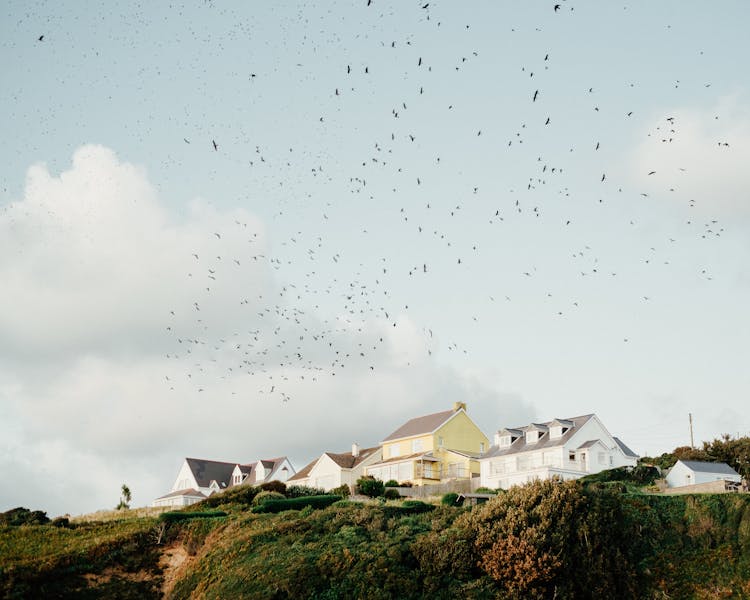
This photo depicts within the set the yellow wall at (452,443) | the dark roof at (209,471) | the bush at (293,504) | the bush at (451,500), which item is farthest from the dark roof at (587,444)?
the dark roof at (209,471)

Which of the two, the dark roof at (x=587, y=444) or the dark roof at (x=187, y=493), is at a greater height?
the dark roof at (x=587, y=444)

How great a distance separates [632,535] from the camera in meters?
37.8

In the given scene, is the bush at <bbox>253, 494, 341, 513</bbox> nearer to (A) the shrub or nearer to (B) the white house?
(A) the shrub

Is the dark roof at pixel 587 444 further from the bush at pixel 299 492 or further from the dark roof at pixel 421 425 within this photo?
the bush at pixel 299 492

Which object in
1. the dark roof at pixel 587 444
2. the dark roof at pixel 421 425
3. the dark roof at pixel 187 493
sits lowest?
the dark roof at pixel 187 493

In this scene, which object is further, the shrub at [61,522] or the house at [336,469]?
the house at [336,469]

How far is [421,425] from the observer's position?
85.9m

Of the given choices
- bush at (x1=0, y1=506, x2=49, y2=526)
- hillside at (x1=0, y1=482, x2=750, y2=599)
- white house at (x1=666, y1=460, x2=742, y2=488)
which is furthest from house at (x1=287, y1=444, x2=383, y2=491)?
hillside at (x1=0, y1=482, x2=750, y2=599)

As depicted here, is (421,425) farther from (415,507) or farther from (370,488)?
(415,507)

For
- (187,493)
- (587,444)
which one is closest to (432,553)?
(587,444)

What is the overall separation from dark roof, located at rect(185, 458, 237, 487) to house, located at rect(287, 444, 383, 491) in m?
13.3

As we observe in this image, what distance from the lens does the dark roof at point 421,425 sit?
274 ft

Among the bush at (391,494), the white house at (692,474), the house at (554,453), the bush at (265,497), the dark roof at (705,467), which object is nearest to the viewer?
the bush at (265,497)

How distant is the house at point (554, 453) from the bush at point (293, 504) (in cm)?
2516
